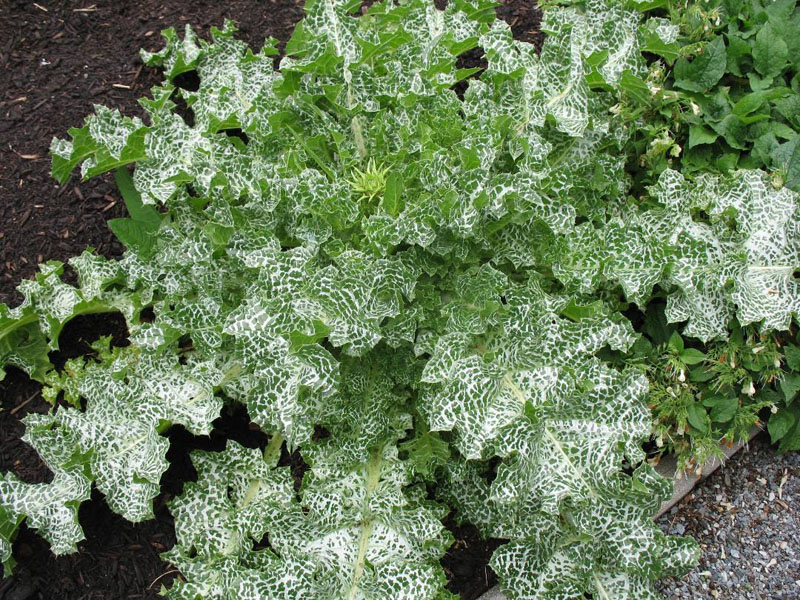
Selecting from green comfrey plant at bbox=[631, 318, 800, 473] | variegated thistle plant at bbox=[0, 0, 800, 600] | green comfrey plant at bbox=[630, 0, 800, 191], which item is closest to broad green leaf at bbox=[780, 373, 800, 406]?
green comfrey plant at bbox=[631, 318, 800, 473]

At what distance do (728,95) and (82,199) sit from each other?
9.47 feet

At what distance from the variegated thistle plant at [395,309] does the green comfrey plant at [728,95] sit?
15 cm

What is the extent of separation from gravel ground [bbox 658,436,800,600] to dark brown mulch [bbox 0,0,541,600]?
0.88 meters

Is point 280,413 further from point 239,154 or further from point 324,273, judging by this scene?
point 239,154

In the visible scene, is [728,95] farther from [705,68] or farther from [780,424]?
[780,424]

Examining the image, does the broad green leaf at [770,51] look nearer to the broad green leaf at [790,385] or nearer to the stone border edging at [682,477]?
the broad green leaf at [790,385]

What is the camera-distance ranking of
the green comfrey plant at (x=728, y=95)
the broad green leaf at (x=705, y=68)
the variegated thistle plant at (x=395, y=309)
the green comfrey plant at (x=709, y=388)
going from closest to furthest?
1. the variegated thistle plant at (x=395, y=309)
2. the green comfrey plant at (x=709, y=388)
3. the green comfrey plant at (x=728, y=95)
4. the broad green leaf at (x=705, y=68)

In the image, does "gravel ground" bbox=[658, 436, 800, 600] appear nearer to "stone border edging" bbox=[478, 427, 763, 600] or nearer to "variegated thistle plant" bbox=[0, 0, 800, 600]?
"stone border edging" bbox=[478, 427, 763, 600]

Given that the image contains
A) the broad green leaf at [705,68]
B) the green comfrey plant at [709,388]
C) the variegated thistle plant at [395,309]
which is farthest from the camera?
the broad green leaf at [705,68]

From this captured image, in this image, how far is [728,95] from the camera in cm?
303

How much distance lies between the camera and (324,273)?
2.44 m

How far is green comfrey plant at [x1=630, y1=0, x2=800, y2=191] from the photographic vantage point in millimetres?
2865

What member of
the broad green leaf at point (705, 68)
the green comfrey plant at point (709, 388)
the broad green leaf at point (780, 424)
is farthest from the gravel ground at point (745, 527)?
the broad green leaf at point (705, 68)

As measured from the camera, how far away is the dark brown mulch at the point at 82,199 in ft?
9.21
